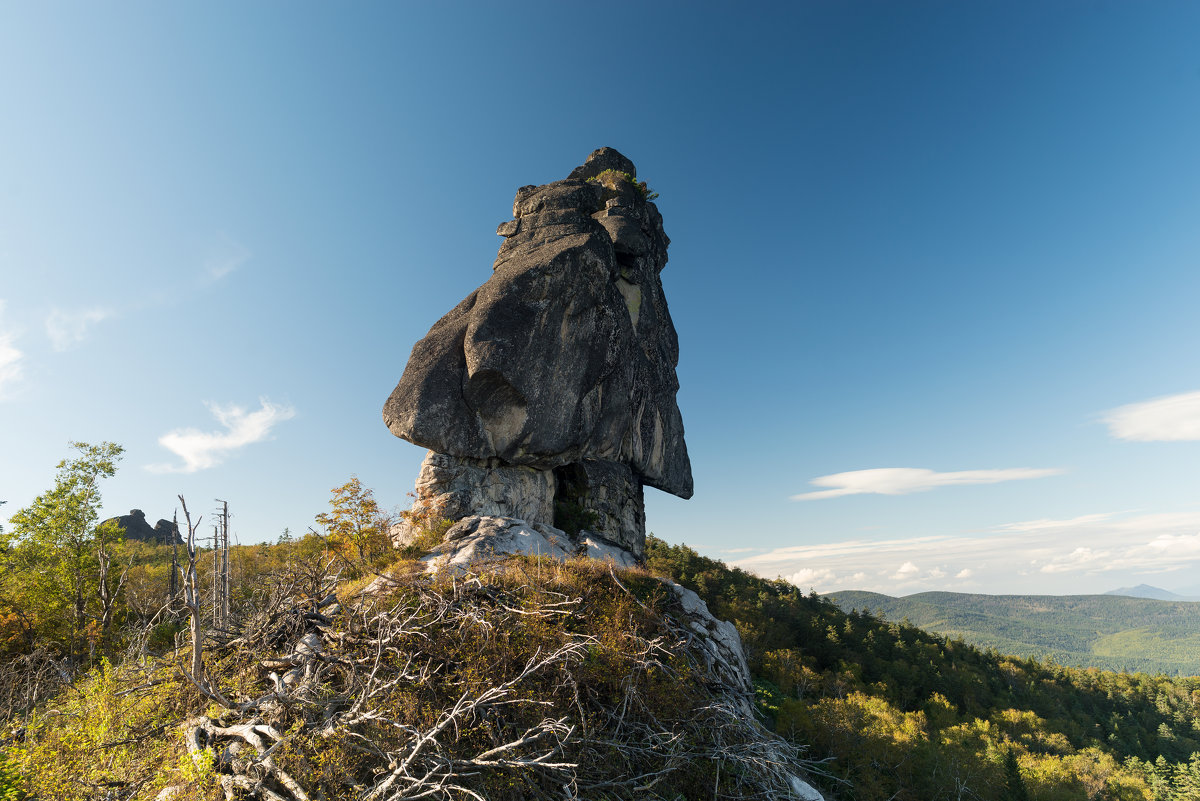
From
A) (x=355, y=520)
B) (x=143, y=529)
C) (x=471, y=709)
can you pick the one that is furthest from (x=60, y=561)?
(x=143, y=529)

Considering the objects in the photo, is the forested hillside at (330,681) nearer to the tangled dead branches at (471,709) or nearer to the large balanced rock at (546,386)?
the tangled dead branches at (471,709)

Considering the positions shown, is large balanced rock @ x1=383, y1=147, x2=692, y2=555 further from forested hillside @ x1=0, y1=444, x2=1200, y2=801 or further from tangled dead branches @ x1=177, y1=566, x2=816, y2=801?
tangled dead branches @ x1=177, y1=566, x2=816, y2=801

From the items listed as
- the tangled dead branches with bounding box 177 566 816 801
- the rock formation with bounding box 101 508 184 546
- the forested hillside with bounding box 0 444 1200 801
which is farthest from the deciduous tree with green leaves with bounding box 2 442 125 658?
the rock formation with bounding box 101 508 184 546

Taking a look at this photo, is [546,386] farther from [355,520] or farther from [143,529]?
[143,529]

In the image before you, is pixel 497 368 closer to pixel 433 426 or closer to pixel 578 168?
pixel 433 426

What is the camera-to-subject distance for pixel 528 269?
21109 mm

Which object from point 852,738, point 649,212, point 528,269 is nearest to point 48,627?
point 528,269

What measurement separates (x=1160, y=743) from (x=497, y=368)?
100m

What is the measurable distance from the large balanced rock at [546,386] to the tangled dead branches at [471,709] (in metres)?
10.9

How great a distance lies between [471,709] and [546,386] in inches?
603

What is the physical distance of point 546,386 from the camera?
2042 cm

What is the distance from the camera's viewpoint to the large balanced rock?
63.7ft

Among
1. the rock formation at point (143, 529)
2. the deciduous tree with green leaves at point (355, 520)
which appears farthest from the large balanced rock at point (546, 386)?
the rock formation at point (143, 529)

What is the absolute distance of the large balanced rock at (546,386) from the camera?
19.4m
